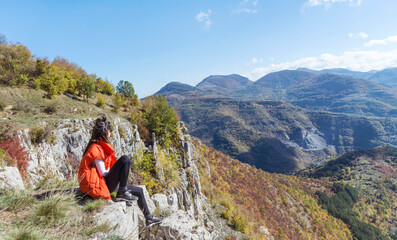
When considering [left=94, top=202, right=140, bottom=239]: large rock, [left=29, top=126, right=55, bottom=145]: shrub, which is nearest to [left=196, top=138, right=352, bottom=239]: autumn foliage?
[left=94, top=202, right=140, bottom=239]: large rock

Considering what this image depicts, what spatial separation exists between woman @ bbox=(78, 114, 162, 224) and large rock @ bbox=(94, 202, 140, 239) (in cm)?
27

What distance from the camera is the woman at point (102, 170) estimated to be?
385 cm

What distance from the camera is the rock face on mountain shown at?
411 cm

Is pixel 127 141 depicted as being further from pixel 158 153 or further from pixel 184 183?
pixel 184 183

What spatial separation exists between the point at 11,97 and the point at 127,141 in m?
6.83

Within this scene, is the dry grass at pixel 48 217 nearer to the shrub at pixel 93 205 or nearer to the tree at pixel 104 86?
the shrub at pixel 93 205

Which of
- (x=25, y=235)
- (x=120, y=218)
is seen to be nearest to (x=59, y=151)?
(x=120, y=218)

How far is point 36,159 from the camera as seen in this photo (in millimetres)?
7457

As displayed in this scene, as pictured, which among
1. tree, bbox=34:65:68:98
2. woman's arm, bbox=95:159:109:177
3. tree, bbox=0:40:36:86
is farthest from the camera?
tree, bbox=34:65:68:98

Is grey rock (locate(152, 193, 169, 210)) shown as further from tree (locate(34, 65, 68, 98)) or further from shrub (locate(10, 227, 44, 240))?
tree (locate(34, 65, 68, 98))

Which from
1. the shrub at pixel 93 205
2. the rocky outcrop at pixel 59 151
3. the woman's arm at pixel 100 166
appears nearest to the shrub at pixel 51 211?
the shrub at pixel 93 205

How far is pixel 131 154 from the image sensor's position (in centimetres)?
1299

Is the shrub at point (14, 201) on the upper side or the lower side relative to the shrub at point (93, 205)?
upper

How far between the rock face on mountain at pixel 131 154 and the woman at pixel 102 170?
371mm
